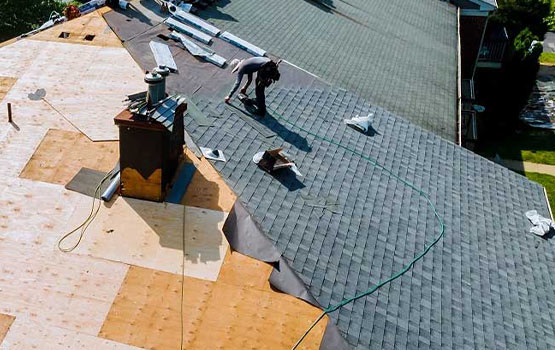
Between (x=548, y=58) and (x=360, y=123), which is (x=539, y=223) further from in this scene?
(x=548, y=58)

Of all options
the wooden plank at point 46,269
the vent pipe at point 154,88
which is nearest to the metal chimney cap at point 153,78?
the vent pipe at point 154,88

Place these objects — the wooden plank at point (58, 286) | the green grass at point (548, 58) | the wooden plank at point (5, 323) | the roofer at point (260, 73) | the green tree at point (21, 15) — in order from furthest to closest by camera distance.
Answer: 1. the green grass at point (548, 58)
2. the green tree at point (21, 15)
3. the roofer at point (260, 73)
4. the wooden plank at point (58, 286)
5. the wooden plank at point (5, 323)

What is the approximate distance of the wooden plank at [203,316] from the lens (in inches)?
354

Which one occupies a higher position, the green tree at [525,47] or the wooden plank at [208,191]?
the wooden plank at [208,191]

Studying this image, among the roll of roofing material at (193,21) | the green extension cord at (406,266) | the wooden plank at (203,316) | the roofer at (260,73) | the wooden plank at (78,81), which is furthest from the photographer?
the roll of roofing material at (193,21)

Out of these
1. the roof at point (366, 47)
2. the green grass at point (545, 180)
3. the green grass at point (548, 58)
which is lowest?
the green grass at point (548, 58)

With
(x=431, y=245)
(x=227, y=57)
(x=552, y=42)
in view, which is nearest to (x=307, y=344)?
(x=431, y=245)

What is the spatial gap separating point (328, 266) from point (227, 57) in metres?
9.31

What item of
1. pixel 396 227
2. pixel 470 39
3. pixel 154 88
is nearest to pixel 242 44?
pixel 154 88

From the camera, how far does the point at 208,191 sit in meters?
11.9

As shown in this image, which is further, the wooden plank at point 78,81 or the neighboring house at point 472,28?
the neighboring house at point 472,28

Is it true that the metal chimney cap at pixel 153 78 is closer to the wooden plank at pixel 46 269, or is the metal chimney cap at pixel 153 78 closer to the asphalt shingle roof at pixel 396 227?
the asphalt shingle roof at pixel 396 227

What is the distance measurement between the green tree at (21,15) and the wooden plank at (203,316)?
29.1 metres

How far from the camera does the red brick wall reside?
105 feet
